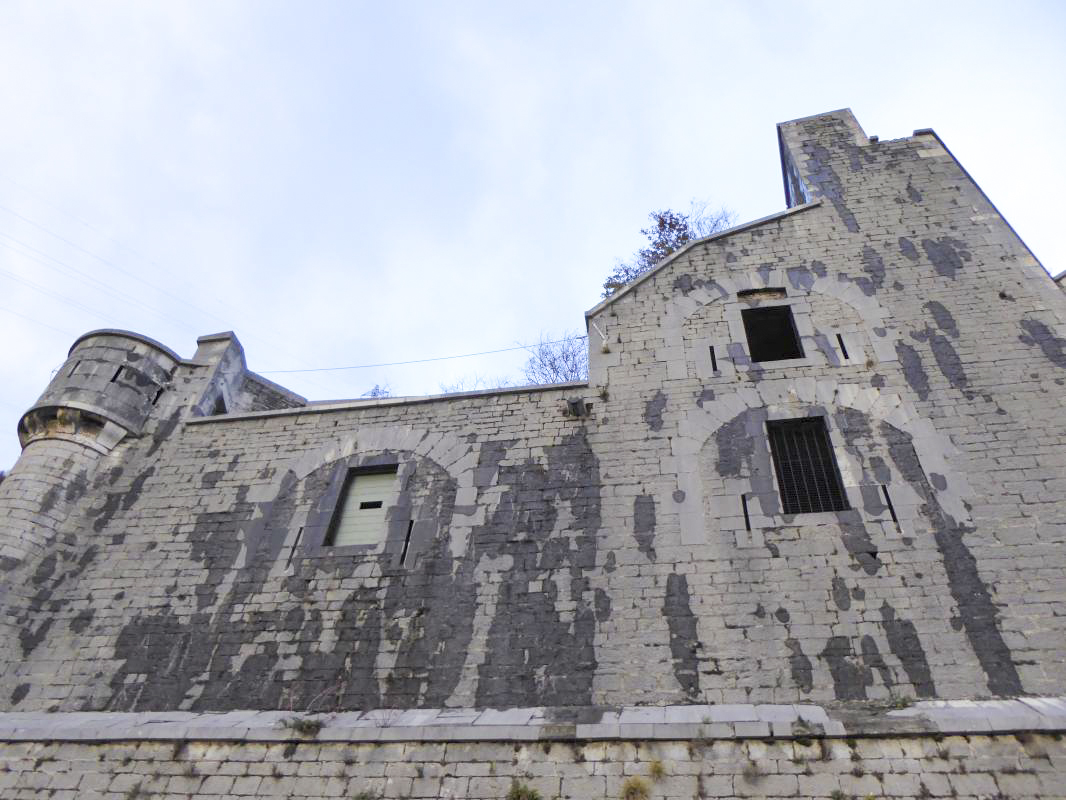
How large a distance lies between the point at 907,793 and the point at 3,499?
1143 cm

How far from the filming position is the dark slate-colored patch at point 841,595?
705 centimetres

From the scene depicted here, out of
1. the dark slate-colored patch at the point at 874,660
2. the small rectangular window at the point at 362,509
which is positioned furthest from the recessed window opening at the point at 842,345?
the small rectangular window at the point at 362,509

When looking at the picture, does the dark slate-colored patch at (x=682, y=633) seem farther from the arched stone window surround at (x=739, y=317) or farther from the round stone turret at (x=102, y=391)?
the round stone turret at (x=102, y=391)

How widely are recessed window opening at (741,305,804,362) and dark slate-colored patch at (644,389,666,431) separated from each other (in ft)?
5.75

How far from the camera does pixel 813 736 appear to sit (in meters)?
6.11

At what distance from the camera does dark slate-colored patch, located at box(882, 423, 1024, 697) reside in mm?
6461

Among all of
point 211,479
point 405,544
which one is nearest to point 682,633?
point 405,544

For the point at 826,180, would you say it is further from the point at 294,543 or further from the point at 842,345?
the point at 294,543

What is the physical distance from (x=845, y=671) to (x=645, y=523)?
2.52m

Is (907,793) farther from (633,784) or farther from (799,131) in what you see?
(799,131)

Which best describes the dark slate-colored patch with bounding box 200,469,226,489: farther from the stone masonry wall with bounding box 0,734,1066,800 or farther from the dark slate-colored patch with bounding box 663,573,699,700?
the dark slate-colored patch with bounding box 663,573,699,700

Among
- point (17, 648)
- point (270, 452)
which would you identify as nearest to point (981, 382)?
point (270, 452)

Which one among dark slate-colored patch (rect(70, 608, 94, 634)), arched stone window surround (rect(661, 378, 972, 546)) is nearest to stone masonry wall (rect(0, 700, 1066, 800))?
dark slate-colored patch (rect(70, 608, 94, 634))

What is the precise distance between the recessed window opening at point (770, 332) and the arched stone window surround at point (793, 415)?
109 centimetres
